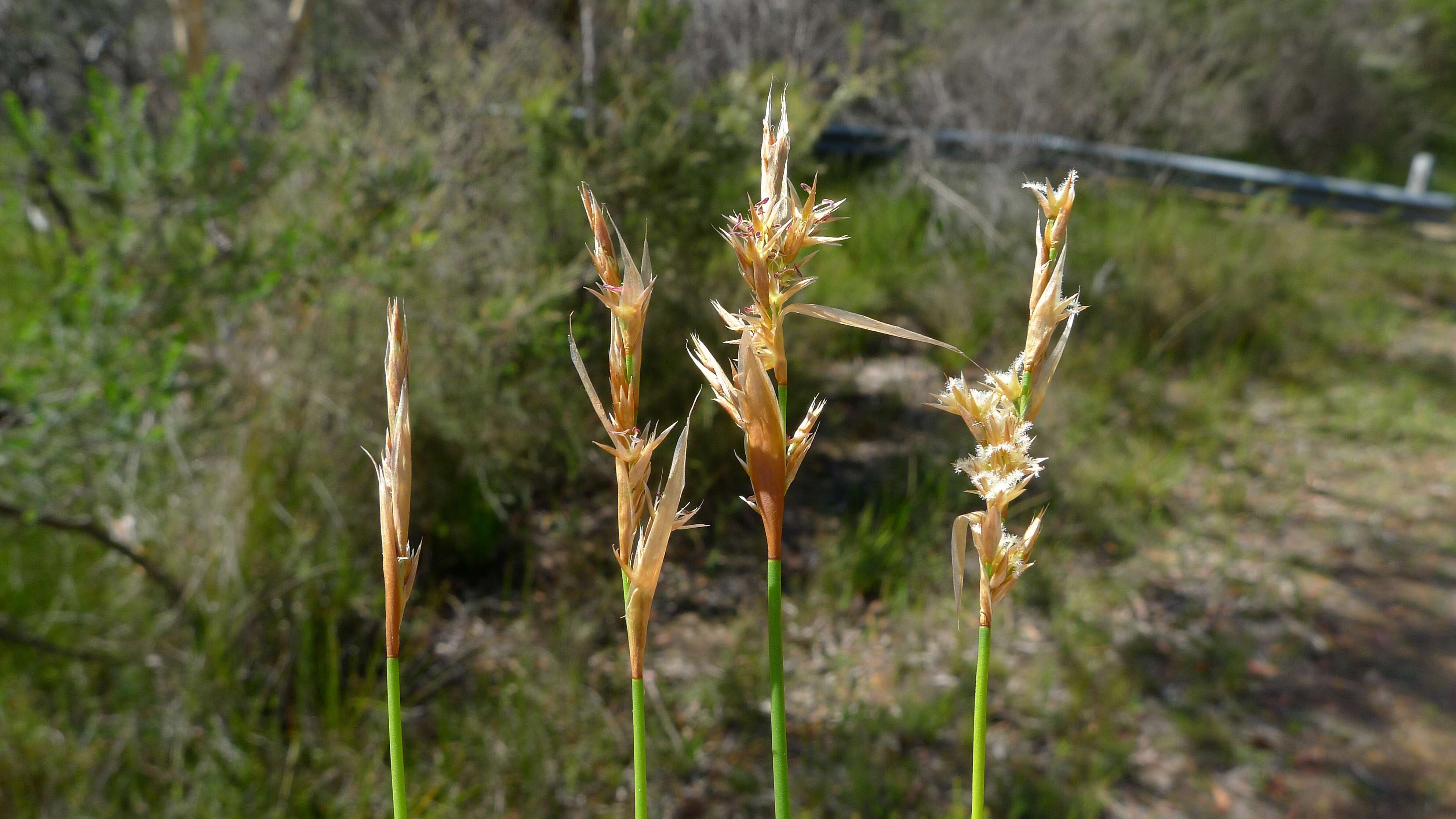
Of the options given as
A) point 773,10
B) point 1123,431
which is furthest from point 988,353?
point 773,10

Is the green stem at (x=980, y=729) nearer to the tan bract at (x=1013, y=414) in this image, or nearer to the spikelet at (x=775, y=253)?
the tan bract at (x=1013, y=414)

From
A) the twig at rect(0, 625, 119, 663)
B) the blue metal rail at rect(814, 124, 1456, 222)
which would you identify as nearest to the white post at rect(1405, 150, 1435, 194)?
the blue metal rail at rect(814, 124, 1456, 222)

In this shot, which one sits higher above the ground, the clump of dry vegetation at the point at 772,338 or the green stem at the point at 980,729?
the clump of dry vegetation at the point at 772,338

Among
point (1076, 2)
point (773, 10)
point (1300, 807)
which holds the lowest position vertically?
point (1300, 807)

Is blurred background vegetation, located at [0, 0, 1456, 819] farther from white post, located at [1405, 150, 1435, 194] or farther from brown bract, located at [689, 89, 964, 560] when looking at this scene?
white post, located at [1405, 150, 1435, 194]

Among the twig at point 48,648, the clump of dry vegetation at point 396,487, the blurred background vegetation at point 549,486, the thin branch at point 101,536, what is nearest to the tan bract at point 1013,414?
the clump of dry vegetation at point 396,487

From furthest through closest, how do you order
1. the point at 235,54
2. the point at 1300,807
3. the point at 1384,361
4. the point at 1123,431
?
the point at 1384,361, the point at 235,54, the point at 1123,431, the point at 1300,807

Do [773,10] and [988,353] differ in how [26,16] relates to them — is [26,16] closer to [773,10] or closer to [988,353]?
[773,10]
